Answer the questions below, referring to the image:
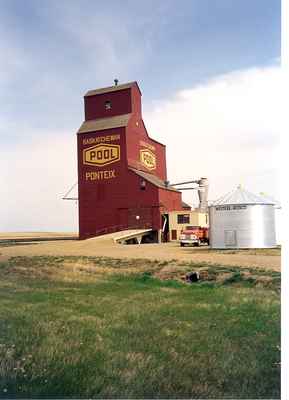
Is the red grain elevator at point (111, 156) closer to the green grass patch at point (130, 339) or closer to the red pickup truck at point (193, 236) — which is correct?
the green grass patch at point (130, 339)

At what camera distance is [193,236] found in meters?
14.2

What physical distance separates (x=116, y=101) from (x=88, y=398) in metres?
4.47

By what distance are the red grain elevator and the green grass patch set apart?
197cm

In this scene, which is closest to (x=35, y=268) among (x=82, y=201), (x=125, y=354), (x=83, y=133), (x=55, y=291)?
(x=55, y=291)

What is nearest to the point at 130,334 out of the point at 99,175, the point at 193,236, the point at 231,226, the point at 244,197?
Result: the point at 244,197

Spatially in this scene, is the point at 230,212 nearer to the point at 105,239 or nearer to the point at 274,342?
the point at 105,239

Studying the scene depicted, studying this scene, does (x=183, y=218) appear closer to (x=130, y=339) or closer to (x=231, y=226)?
(x=231, y=226)

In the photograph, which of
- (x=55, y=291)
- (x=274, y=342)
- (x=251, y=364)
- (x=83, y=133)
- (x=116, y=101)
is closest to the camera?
(x=251, y=364)

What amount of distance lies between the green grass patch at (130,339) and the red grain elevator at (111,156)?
77.6 inches

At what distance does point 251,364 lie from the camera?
3012 millimetres

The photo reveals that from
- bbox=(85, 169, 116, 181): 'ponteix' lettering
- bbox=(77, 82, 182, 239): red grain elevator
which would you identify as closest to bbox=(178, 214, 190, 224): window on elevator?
bbox=(77, 82, 182, 239): red grain elevator

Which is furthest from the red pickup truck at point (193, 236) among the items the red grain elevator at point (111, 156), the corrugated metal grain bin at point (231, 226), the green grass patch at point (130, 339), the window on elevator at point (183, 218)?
the green grass patch at point (130, 339)

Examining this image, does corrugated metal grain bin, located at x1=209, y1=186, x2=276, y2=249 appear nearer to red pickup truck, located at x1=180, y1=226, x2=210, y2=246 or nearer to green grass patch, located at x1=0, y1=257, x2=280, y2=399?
red pickup truck, located at x1=180, y1=226, x2=210, y2=246

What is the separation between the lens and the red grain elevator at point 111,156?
500 cm
